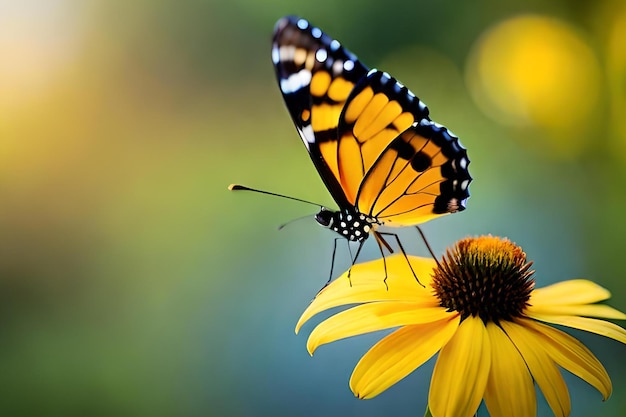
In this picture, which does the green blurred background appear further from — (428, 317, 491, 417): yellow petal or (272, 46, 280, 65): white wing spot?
(428, 317, 491, 417): yellow petal

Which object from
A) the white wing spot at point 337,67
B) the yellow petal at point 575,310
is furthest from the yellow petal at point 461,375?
the white wing spot at point 337,67

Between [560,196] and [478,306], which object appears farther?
[560,196]

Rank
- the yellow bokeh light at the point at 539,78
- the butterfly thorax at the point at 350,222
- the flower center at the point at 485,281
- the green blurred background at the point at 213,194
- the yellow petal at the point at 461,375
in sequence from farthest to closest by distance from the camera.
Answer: the yellow bokeh light at the point at 539,78 → the green blurred background at the point at 213,194 → the butterfly thorax at the point at 350,222 → the flower center at the point at 485,281 → the yellow petal at the point at 461,375

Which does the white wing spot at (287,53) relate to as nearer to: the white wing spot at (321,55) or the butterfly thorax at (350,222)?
the white wing spot at (321,55)

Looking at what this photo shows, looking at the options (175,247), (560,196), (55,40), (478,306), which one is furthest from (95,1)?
(560,196)

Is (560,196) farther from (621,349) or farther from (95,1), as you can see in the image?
(95,1)

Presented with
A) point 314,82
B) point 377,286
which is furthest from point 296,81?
point 377,286

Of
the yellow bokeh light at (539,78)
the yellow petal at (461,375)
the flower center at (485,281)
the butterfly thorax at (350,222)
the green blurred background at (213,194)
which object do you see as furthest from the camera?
the yellow bokeh light at (539,78)
